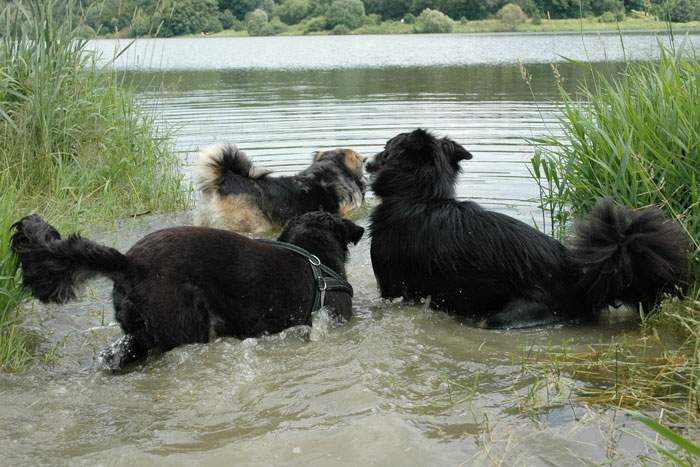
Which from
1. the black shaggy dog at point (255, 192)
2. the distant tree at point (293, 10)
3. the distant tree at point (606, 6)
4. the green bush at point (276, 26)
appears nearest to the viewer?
the distant tree at point (606, 6)

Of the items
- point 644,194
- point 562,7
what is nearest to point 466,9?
point 562,7

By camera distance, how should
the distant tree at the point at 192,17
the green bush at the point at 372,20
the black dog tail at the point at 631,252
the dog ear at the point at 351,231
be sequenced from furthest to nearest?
1. the green bush at the point at 372,20
2. the distant tree at the point at 192,17
3. the dog ear at the point at 351,231
4. the black dog tail at the point at 631,252

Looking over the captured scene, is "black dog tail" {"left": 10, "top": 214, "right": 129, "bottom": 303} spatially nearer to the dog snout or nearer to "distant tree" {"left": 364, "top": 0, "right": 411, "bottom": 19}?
the dog snout

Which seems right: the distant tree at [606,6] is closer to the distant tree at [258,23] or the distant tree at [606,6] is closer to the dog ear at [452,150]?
the dog ear at [452,150]

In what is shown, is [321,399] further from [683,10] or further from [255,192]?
[683,10]

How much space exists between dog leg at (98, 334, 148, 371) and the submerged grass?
2259 millimetres

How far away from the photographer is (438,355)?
4473 mm

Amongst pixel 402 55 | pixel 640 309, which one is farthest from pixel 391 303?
pixel 402 55

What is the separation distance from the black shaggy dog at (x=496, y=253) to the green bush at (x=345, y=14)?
2304 inches

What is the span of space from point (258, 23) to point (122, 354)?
5326cm

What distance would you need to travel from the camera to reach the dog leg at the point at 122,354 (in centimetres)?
421

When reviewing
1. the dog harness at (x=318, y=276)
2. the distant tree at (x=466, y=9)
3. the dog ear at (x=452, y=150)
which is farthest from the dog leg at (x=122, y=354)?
the distant tree at (x=466, y=9)

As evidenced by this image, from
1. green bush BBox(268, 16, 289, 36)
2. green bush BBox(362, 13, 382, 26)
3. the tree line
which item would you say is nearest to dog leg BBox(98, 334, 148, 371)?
the tree line

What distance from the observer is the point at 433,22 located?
188 ft
